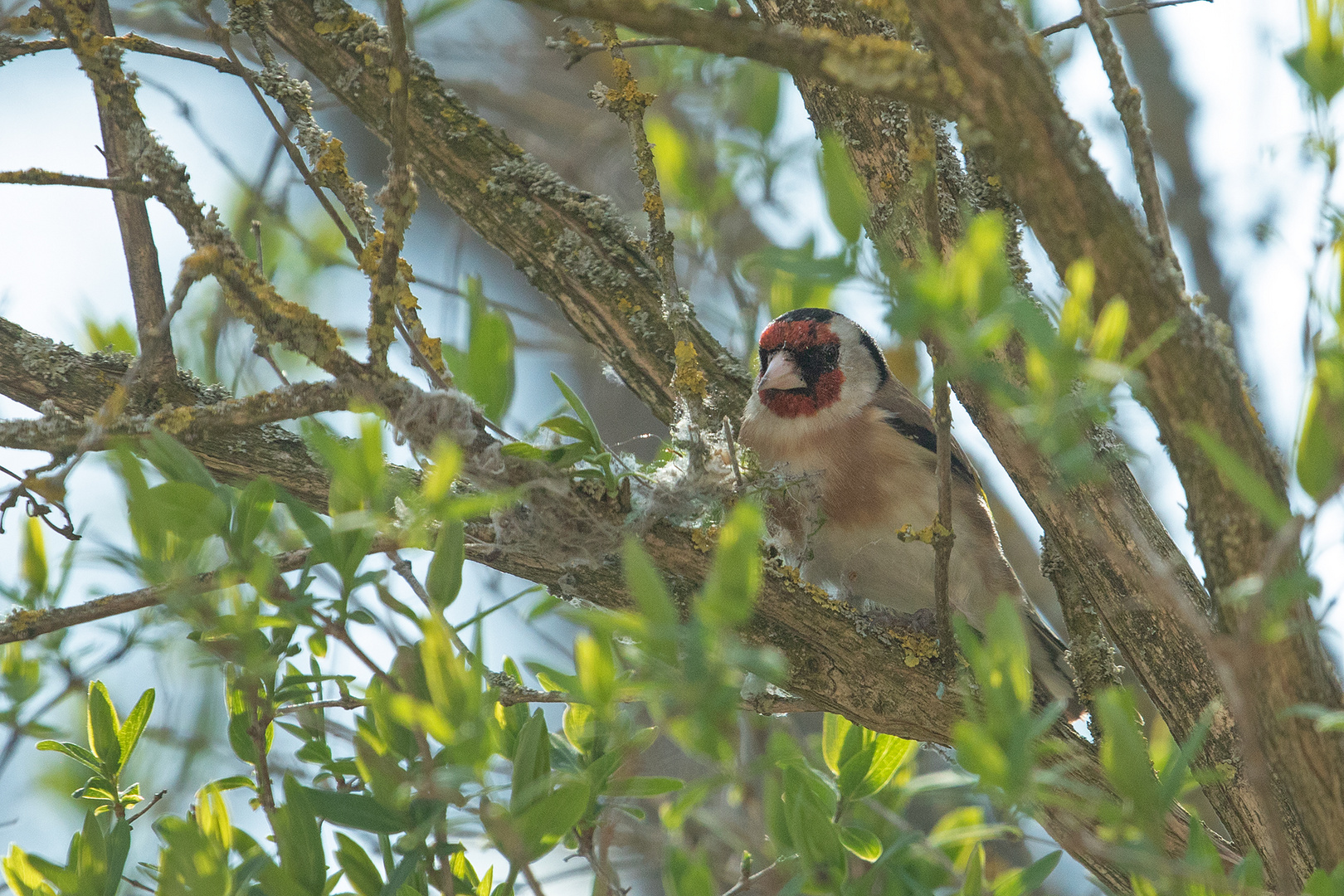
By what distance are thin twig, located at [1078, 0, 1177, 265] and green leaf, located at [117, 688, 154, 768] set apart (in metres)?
1.83

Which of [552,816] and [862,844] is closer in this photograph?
[552,816]

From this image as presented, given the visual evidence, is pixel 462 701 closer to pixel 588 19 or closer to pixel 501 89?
pixel 588 19

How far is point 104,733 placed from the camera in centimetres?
204

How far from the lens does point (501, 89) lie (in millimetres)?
6543

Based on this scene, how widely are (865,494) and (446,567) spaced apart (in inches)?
88.9

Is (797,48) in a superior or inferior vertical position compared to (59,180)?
inferior

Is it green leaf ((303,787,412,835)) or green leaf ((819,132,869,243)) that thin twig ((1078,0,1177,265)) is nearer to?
green leaf ((819,132,869,243))

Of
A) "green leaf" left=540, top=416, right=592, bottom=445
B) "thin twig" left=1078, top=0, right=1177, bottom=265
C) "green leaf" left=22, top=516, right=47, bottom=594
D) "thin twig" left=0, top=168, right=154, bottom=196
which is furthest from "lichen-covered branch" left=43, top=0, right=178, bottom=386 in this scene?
"thin twig" left=1078, top=0, right=1177, bottom=265

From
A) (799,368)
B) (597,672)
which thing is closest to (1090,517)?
(799,368)

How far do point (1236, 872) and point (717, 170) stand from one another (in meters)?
3.19

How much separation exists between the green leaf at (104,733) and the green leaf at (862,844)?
1239mm

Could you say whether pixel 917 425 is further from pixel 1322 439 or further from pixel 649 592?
pixel 649 592

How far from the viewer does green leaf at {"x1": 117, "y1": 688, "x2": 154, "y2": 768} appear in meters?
2.07

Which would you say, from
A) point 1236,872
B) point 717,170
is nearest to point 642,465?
point 1236,872
